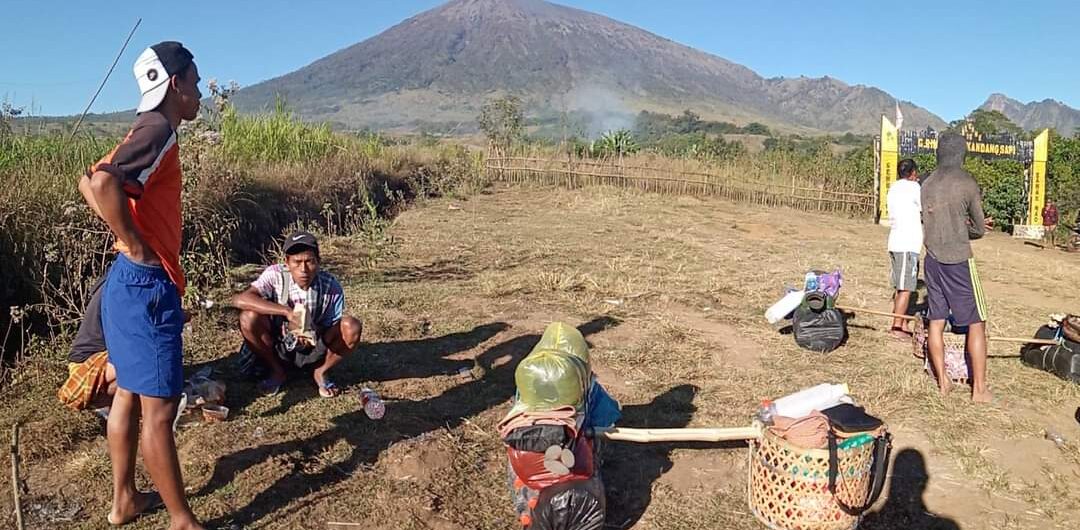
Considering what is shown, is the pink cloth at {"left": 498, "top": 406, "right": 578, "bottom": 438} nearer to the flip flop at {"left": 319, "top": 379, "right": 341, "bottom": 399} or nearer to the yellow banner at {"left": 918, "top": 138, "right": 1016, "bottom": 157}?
the flip flop at {"left": 319, "top": 379, "right": 341, "bottom": 399}

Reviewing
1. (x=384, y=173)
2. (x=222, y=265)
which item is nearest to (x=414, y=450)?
(x=222, y=265)

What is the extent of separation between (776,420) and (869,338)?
3045 mm

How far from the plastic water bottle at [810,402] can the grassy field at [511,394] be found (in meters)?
0.47

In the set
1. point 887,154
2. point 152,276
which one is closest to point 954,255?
point 152,276

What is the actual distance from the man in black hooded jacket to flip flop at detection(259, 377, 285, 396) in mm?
3716

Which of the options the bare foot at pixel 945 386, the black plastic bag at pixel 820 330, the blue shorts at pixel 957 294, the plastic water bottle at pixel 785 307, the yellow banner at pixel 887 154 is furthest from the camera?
the yellow banner at pixel 887 154

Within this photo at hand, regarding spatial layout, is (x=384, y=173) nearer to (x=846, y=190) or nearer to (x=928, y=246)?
(x=846, y=190)

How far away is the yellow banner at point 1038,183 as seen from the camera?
1341 centimetres

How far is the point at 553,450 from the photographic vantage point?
2758 millimetres

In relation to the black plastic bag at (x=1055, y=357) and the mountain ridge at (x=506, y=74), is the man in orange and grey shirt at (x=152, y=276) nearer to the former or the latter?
the black plastic bag at (x=1055, y=357)

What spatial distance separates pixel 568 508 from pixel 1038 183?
13.9m

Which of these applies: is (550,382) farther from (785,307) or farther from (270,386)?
(785,307)

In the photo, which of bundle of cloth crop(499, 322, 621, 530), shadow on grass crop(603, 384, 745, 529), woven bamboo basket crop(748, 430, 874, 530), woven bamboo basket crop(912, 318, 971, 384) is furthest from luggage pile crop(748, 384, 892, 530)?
woven bamboo basket crop(912, 318, 971, 384)

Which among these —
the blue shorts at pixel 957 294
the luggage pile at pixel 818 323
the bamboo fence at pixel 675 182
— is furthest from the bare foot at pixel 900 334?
the bamboo fence at pixel 675 182
